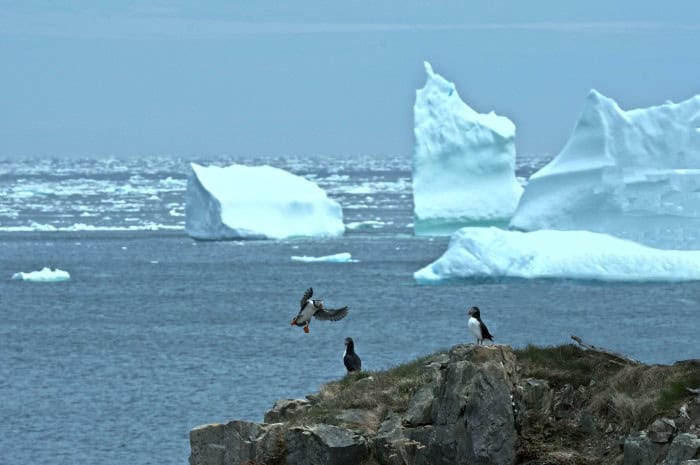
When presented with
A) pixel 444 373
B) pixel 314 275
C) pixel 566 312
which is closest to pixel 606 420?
pixel 444 373

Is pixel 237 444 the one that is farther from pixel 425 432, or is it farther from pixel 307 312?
pixel 425 432

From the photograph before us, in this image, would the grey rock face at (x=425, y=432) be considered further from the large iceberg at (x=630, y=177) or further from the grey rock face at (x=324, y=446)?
the large iceberg at (x=630, y=177)

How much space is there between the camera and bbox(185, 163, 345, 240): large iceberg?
72562 mm

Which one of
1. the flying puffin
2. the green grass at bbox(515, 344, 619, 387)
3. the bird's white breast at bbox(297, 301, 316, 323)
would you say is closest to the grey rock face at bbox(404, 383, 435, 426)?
the green grass at bbox(515, 344, 619, 387)

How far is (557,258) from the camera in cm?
5559

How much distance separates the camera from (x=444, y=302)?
56.6 metres

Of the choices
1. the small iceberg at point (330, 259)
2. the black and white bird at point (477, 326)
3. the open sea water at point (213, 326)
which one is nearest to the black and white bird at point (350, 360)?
the black and white bird at point (477, 326)

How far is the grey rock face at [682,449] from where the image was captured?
1245 cm

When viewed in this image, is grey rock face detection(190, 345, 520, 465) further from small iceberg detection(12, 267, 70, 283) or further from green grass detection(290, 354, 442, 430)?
small iceberg detection(12, 267, 70, 283)

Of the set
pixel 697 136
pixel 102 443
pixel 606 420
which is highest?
pixel 697 136

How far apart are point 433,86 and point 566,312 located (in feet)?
70.0

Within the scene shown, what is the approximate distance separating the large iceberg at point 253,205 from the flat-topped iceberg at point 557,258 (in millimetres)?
19145

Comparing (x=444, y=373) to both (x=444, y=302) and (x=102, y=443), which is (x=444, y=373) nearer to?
(x=102, y=443)

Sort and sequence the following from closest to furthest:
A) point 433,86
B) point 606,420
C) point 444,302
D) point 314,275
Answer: point 606,420, point 444,302, point 314,275, point 433,86
